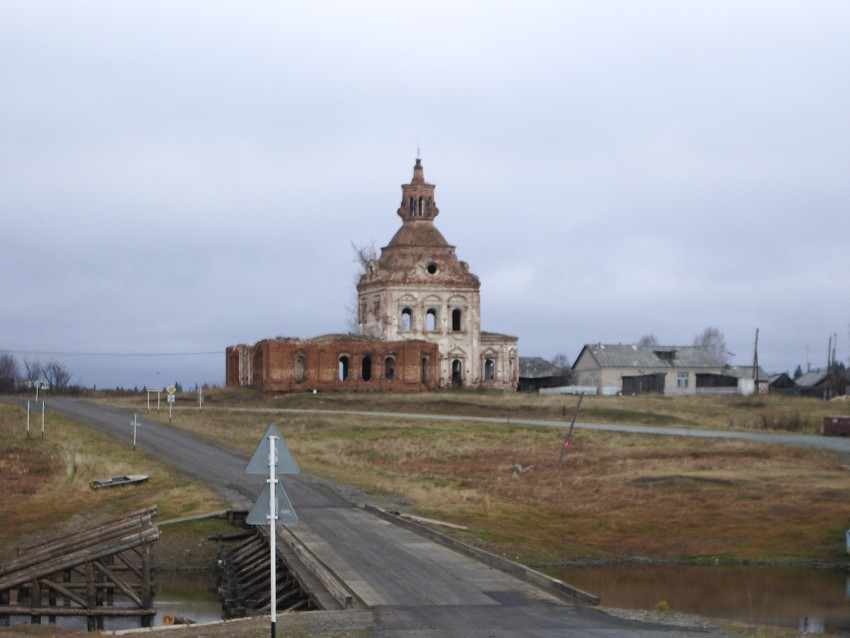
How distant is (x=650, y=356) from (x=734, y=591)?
69353mm

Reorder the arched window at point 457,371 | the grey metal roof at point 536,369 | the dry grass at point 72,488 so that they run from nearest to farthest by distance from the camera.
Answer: the dry grass at point 72,488, the arched window at point 457,371, the grey metal roof at point 536,369

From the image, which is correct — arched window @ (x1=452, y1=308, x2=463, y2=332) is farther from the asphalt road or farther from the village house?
the asphalt road

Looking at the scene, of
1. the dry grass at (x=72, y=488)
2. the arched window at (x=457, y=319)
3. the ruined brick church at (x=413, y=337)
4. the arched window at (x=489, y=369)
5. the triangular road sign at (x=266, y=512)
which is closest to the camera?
the triangular road sign at (x=266, y=512)

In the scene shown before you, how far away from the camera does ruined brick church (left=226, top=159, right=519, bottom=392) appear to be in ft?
268

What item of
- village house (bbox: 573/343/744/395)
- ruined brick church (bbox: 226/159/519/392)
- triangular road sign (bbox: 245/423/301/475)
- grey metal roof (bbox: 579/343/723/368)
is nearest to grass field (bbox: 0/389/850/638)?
triangular road sign (bbox: 245/423/301/475)

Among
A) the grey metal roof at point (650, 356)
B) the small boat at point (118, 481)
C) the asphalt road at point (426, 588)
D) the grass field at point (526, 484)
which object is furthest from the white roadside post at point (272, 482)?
the grey metal roof at point (650, 356)

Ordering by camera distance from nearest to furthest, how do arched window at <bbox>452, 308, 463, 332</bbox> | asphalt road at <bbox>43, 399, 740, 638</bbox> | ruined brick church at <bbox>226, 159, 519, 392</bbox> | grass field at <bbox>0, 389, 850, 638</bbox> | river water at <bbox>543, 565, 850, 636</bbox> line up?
asphalt road at <bbox>43, 399, 740, 638</bbox>, river water at <bbox>543, 565, 850, 636</bbox>, grass field at <bbox>0, 389, 850, 638</bbox>, ruined brick church at <bbox>226, 159, 519, 392</bbox>, arched window at <bbox>452, 308, 463, 332</bbox>

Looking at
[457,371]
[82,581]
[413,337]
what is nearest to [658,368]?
[457,371]

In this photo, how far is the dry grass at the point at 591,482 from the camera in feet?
111

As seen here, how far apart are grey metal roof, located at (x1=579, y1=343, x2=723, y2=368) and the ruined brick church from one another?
10.3 metres

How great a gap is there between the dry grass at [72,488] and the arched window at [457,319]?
3820 centimetres

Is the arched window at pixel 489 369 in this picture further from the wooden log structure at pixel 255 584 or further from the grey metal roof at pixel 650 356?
the wooden log structure at pixel 255 584

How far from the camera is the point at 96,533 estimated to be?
27297 millimetres

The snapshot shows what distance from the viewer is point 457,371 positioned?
87.6 m
